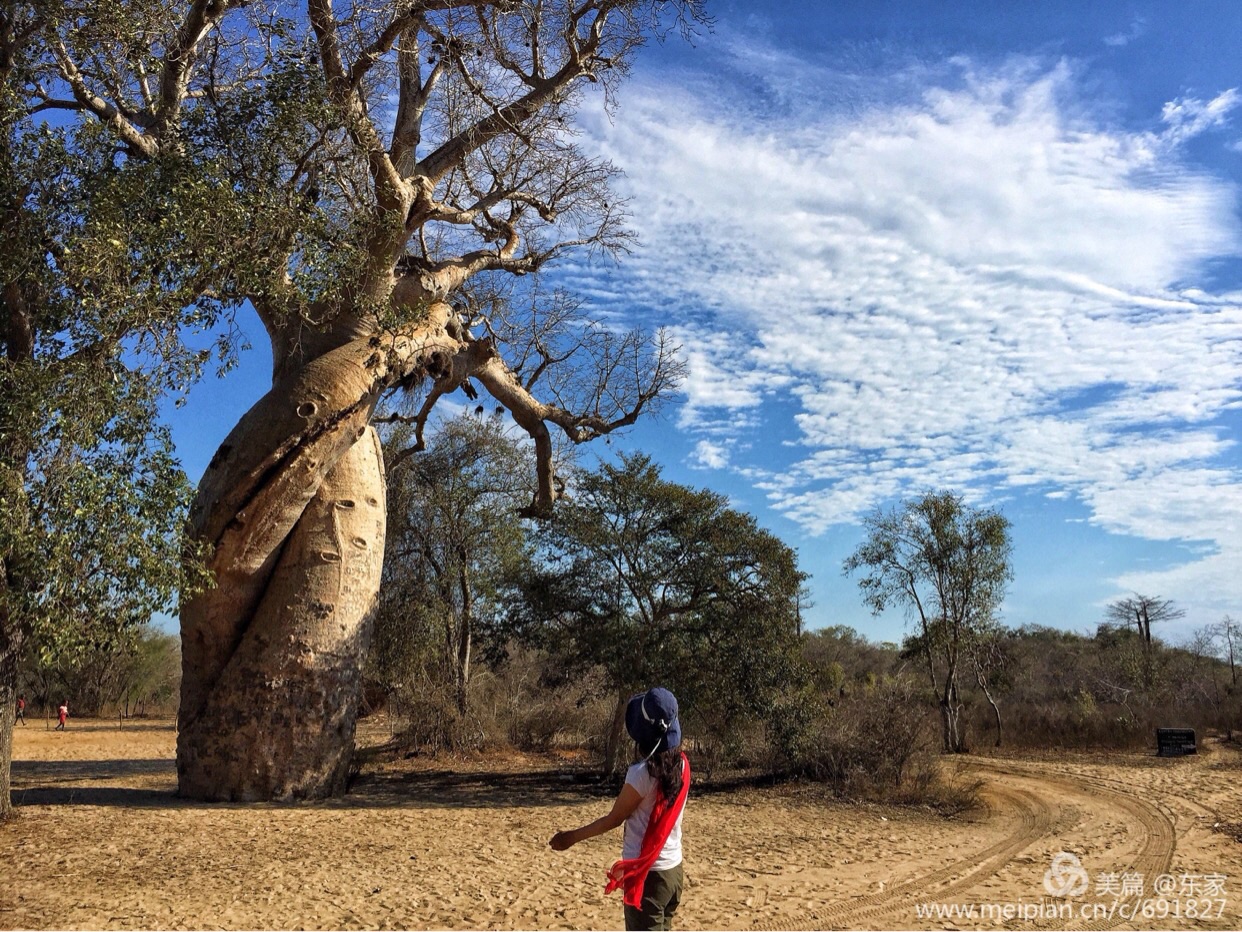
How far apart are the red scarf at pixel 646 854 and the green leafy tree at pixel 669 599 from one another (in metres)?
6.59

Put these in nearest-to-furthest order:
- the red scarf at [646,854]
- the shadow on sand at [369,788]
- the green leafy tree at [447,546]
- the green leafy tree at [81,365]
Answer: the red scarf at [646,854], the green leafy tree at [81,365], the shadow on sand at [369,788], the green leafy tree at [447,546]

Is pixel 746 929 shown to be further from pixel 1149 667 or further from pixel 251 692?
pixel 1149 667

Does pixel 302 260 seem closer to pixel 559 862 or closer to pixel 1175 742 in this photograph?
pixel 559 862

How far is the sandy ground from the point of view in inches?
182

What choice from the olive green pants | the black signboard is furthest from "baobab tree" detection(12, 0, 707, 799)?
the black signboard

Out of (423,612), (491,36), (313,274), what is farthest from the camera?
(423,612)

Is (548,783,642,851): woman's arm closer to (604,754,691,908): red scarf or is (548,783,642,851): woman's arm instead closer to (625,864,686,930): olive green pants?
(604,754,691,908): red scarf

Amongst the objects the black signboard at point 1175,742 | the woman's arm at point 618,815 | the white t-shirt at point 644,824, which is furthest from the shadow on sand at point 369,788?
the black signboard at point 1175,742

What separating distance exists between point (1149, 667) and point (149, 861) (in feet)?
66.3

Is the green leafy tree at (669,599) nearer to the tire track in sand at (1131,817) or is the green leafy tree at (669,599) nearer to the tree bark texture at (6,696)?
the tire track in sand at (1131,817)

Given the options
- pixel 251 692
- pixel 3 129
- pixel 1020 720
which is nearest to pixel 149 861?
pixel 251 692

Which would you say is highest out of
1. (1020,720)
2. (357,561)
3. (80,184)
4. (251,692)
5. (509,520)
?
(80,184)

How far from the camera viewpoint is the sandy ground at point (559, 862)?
182 inches

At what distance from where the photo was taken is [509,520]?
13945mm
